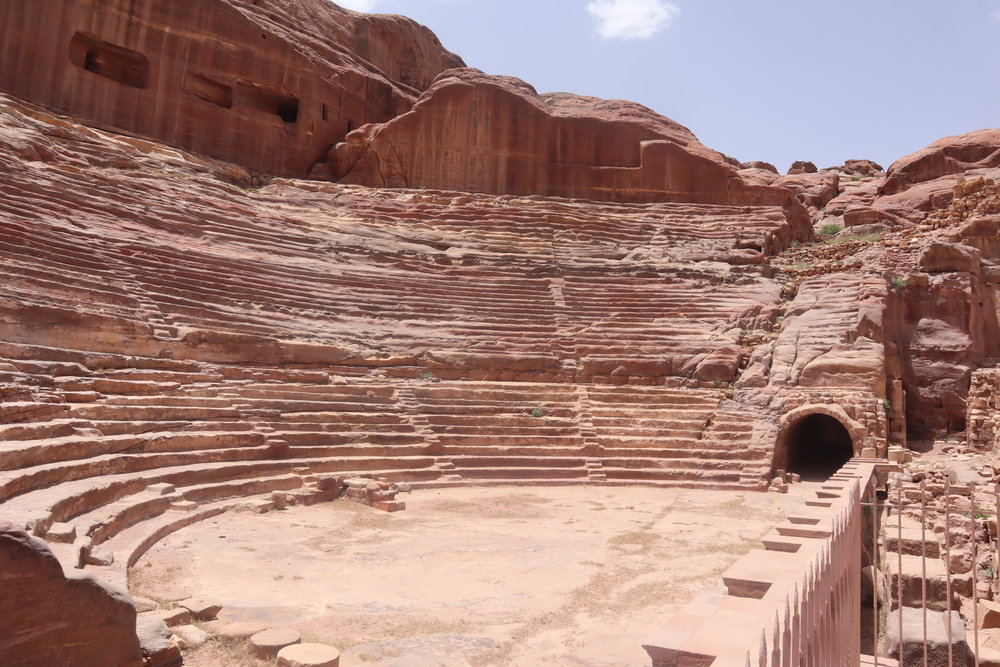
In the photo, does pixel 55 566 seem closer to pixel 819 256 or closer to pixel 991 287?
pixel 991 287

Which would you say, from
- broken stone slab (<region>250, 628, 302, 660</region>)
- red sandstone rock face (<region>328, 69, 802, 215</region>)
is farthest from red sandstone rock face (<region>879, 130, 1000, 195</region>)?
broken stone slab (<region>250, 628, 302, 660</region>)

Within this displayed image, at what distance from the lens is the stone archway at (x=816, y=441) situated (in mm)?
13570

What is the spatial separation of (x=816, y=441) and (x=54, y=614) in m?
17.8

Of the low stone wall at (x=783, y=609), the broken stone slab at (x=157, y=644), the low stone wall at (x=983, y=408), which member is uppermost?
the low stone wall at (x=983, y=408)

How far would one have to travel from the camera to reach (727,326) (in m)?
17.5

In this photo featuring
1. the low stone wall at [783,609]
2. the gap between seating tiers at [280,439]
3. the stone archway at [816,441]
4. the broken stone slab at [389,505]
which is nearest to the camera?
the low stone wall at [783,609]

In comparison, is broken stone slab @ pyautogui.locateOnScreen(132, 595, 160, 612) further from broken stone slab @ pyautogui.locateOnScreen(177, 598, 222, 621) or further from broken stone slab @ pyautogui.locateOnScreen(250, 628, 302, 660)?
broken stone slab @ pyautogui.locateOnScreen(250, 628, 302, 660)

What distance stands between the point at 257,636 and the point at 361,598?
4.38 ft

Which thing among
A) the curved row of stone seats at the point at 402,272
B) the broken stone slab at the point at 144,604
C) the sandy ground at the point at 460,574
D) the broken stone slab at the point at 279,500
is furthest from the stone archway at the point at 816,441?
the broken stone slab at the point at 144,604

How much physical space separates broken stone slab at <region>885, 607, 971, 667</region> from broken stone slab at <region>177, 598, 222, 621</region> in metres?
5.17

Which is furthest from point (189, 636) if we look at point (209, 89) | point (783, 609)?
point (209, 89)

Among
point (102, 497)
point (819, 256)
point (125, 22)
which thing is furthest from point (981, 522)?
point (125, 22)

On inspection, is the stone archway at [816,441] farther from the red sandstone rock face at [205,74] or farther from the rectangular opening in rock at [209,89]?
the rectangular opening in rock at [209,89]

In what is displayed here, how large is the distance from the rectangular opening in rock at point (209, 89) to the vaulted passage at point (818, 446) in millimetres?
20231
